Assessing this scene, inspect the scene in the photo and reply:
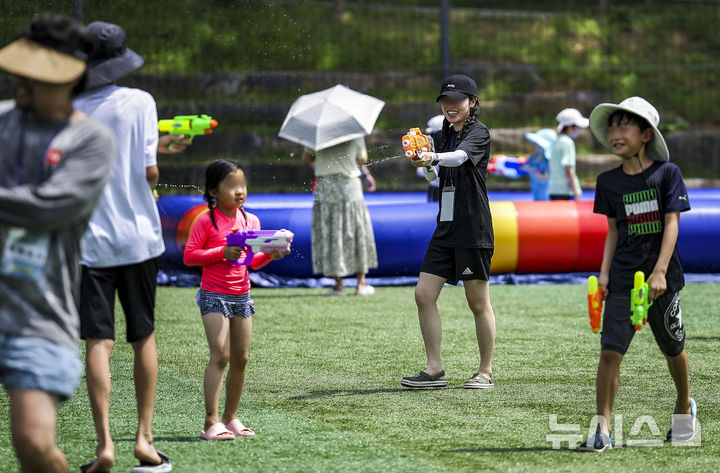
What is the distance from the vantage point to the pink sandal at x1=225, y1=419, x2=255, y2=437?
4969mm

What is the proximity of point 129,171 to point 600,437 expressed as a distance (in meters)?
2.26

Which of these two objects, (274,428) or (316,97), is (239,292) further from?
(316,97)

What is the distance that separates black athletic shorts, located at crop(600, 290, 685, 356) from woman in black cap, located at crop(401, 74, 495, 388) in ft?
5.17

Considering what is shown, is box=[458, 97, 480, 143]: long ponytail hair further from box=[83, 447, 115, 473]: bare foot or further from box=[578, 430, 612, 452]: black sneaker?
box=[83, 447, 115, 473]: bare foot

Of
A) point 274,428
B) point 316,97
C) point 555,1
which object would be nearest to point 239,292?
point 274,428

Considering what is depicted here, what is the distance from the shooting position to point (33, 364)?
10.5ft

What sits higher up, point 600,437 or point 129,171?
point 129,171

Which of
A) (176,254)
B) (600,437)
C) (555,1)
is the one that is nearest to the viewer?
(600,437)

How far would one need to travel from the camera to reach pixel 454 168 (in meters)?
6.24

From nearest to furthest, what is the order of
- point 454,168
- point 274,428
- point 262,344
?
point 274,428 → point 454,168 → point 262,344

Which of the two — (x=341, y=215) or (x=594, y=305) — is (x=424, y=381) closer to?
(x=594, y=305)

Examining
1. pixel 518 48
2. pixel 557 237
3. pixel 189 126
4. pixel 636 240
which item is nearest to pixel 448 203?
pixel 189 126

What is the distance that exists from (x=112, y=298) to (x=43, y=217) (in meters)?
1.26

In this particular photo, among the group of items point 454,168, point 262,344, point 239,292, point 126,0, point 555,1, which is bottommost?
point 262,344
